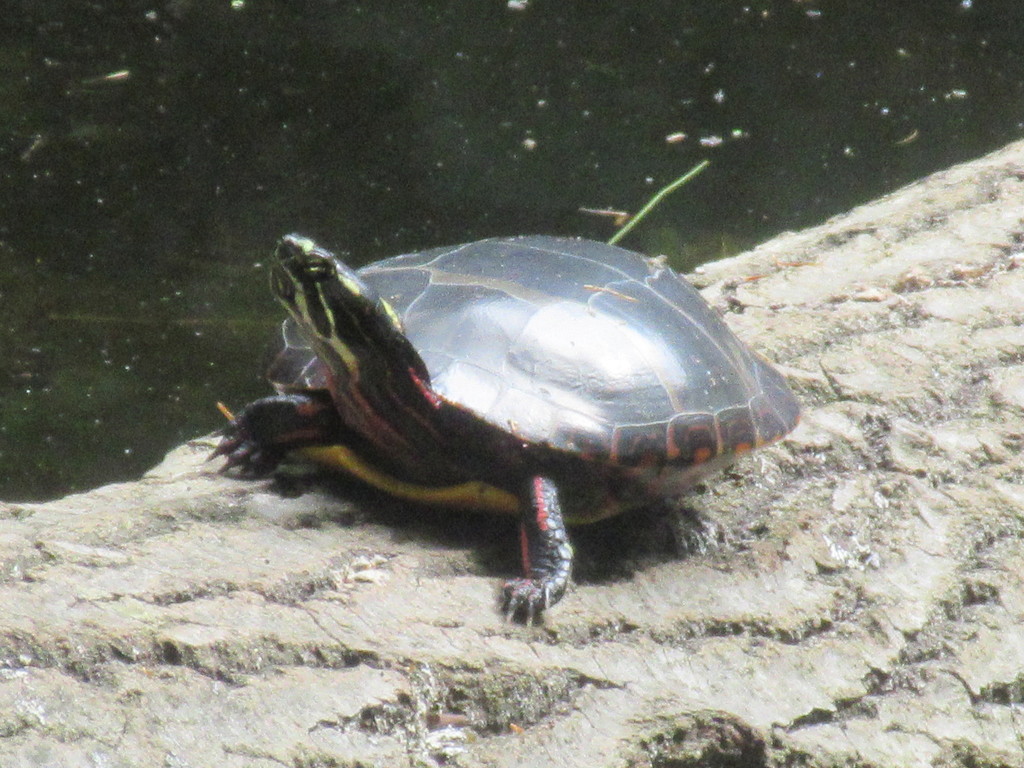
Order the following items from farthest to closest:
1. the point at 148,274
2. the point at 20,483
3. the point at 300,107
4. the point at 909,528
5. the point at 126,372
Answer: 1. the point at 300,107
2. the point at 148,274
3. the point at 126,372
4. the point at 20,483
5. the point at 909,528

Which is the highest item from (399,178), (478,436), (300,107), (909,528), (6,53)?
(6,53)

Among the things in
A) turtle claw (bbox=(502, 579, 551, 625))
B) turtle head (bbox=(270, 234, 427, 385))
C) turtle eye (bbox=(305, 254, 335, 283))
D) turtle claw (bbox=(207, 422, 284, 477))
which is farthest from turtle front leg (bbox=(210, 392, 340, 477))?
turtle claw (bbox=(502, 579, 551, 625))

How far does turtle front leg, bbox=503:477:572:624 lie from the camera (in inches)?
61.8

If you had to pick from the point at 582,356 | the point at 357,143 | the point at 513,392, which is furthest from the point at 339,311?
the point at 357,143

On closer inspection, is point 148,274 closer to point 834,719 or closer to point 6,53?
point 6,53

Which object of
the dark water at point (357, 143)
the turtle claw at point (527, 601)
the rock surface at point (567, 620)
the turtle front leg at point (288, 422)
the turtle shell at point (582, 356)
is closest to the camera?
the rock surface at point (567, 620)

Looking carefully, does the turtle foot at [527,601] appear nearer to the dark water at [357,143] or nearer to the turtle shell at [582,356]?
the turtle shell at [582,356]

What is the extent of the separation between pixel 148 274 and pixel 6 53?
2540 mm

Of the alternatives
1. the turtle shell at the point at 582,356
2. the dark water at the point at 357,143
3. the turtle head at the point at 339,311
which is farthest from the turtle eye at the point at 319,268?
the dark water at the point at 357,143

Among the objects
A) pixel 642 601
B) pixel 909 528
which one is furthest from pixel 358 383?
pixel 909 528

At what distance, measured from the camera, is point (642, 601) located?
169 cm

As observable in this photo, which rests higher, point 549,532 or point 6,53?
point 6,53

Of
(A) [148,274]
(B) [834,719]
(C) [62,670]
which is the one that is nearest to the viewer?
(C) [62,670]

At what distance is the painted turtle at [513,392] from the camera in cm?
164
